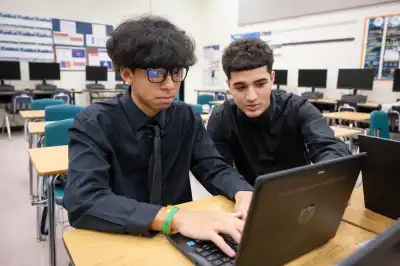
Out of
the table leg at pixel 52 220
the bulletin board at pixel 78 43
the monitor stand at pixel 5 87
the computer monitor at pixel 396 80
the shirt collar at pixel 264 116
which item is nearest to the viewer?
the shirt collar at pixel 264 116

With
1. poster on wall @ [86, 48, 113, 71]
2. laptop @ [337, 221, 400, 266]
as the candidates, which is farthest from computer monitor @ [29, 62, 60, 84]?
laptop @ [337, 221, 400, 266]

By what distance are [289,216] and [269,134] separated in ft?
3.13

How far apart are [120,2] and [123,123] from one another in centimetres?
739

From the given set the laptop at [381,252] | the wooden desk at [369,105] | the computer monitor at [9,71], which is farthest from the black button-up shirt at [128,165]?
the computer monitor at [9,71]

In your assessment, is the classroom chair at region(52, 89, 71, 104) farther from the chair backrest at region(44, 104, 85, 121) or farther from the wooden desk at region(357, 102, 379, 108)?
the wooden desk at region(357, 102, 379, 108)

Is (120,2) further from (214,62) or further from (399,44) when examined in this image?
(399,44)

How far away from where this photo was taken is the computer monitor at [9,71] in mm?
6195

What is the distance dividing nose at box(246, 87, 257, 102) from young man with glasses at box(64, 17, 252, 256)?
11.1 inches

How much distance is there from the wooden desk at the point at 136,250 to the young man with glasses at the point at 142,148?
0.03 metres

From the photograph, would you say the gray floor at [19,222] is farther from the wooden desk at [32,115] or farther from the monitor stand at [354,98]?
the monitor stand at [354,98]

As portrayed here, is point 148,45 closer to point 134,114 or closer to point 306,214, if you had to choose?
point 134,114

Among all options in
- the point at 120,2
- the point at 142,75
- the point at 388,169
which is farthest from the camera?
the point at 120,2

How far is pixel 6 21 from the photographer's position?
20.7 ft

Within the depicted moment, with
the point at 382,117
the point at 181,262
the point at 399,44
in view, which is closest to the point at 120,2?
the point at 399,44
